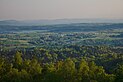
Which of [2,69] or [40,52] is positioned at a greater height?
[2,69]

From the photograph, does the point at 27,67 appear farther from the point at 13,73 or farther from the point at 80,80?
the point at 80,80

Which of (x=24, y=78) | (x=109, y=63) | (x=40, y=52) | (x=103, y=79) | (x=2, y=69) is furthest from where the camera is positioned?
(x=40, y=52)

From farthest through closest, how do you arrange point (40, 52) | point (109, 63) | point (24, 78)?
1. point (40, 52)
2. point (109, 63)
3. point (24, 78)

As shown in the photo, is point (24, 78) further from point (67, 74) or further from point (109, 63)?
point (109, 63)

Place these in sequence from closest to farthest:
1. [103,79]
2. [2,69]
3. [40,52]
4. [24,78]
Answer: [103,79] → [24,78] → [2,69] → [40,52]

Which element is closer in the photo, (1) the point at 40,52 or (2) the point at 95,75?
(2) the point at 95,75


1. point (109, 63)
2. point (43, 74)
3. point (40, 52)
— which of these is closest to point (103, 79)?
point (43, 74)

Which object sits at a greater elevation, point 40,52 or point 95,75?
point 95,75

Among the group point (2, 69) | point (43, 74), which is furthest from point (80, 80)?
point (2, 69)

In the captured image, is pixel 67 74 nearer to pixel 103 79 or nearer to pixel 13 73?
pixel 103 79
